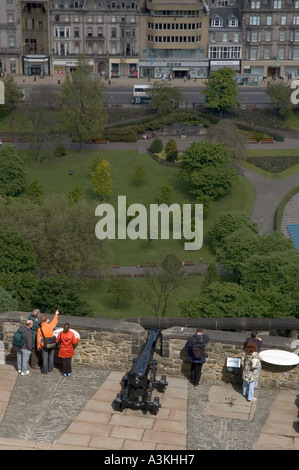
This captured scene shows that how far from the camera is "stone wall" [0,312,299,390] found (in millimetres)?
27516

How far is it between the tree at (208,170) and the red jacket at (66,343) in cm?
6737

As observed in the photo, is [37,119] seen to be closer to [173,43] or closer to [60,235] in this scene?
[60,235]

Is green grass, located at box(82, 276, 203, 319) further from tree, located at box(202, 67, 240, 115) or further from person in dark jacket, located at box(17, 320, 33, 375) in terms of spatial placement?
tree, located at box(202, 67, 240, 115)

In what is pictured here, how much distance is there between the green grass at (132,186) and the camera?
8325 centimetres

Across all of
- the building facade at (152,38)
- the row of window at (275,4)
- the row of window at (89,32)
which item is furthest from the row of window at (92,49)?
the row of window at (275,4)

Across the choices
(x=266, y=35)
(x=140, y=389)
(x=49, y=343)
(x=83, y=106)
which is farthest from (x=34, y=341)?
(x=266, y=35)

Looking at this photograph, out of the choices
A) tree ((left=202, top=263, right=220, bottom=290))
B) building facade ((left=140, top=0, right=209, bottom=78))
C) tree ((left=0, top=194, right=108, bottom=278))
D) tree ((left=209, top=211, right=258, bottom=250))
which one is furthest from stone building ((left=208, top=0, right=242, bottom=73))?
tree ((left=202, top=263, right=220, bottom=290))

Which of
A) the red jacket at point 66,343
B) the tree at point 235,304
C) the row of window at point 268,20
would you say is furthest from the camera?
the row of window at point 268,20

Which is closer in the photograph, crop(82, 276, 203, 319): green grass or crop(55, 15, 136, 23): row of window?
crop(82, 276, 203, 319): green grass

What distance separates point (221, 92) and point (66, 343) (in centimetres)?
10016

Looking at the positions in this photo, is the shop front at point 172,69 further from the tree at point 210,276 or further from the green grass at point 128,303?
the tree at point 210,276

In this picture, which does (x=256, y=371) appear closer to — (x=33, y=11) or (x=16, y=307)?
(x=16, y=307)

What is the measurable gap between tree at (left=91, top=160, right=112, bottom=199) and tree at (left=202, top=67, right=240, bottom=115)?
105 ft

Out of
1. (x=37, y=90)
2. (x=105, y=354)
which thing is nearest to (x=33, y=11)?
(x=37, y=90)
